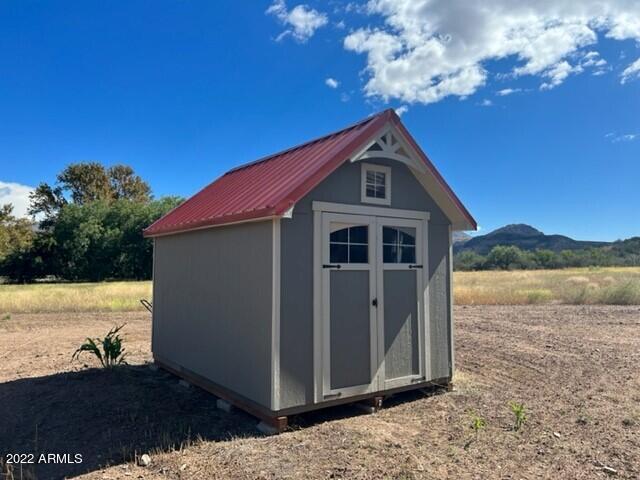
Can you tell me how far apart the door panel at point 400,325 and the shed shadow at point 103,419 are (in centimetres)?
194

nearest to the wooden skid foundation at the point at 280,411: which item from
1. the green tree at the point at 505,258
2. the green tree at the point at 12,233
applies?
the green tree at the point at 12,233

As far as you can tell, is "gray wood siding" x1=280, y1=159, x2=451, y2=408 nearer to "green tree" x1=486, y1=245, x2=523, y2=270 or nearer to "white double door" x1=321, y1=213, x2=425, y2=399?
"white double door" x1=321, y1=213, x2=425, y2=399

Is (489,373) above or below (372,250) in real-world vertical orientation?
below

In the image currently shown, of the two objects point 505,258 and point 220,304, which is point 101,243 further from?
point 505,258

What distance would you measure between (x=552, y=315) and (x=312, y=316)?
13.0 m

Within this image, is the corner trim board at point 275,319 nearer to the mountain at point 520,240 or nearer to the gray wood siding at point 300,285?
the gray wood siding at point 300,285

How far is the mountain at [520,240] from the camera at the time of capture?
109 m

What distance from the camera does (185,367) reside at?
704 centimetres

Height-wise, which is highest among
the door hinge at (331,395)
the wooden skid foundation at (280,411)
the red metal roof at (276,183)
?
the red metal roof at (276,183)

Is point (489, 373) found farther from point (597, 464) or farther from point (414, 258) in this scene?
point (597, 464)

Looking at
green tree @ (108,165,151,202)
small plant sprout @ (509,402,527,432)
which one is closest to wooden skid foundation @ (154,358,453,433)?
small plant sprout @ (509,402,527,432)

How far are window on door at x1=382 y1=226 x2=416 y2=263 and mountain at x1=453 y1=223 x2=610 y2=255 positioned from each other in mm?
102013

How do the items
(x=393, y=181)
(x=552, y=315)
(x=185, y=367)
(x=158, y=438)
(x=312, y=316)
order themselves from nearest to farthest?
1. (x=158, y=438)
2. (x=312, y=316)
3. (x=393, y=181)
4. (x=185, y=367)
5. (x=552, y=315)

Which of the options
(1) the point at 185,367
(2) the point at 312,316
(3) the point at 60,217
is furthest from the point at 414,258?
(3) the point at 60,217
